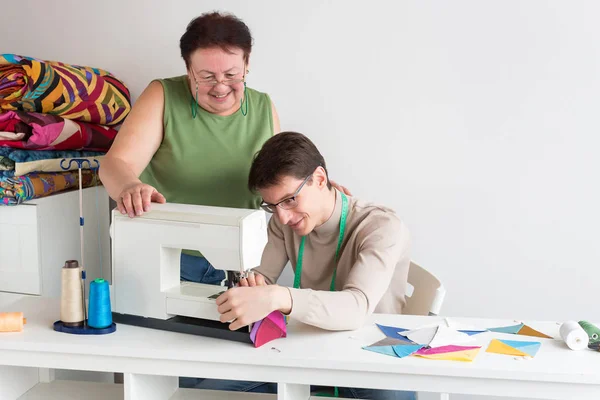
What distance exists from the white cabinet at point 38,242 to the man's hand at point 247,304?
3.94ft

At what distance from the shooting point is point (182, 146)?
2111 mm

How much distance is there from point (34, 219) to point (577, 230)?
201cm

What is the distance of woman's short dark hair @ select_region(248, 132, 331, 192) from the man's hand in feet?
1.11

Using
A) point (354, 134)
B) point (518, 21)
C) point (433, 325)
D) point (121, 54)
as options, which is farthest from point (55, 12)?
point (433, 325)

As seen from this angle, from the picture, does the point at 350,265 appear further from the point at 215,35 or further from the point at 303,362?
the point at 215,35

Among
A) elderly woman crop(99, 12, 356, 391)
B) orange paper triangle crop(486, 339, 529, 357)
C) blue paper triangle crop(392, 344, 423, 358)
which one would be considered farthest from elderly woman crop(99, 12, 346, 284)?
orange paper triangle crop(486, 339, 529, 357)

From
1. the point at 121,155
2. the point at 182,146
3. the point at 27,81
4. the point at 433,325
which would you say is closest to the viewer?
the point at 433,325

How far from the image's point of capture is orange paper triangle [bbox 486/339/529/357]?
1.48 m

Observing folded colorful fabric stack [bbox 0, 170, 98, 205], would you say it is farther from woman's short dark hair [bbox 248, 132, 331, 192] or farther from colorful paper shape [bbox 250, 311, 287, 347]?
colorful paper shape [bbox 250, 311, 287, 347]

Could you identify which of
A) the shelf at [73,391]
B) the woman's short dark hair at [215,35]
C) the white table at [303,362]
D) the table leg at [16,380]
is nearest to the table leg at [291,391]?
the white table at [303,362]

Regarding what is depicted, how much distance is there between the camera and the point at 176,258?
1.67 metres

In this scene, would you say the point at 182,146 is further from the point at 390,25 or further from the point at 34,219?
the point at 390,25

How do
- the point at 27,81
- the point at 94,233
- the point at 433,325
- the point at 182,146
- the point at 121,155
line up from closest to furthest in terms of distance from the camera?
the point at 433,325 → the point at 121,155 → the point at 182,146 → the point at 27,81 → the point at 94,233

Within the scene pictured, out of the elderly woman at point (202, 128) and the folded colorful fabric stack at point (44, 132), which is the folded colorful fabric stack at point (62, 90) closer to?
the folded colorful fabric stack at point (44, 132)
